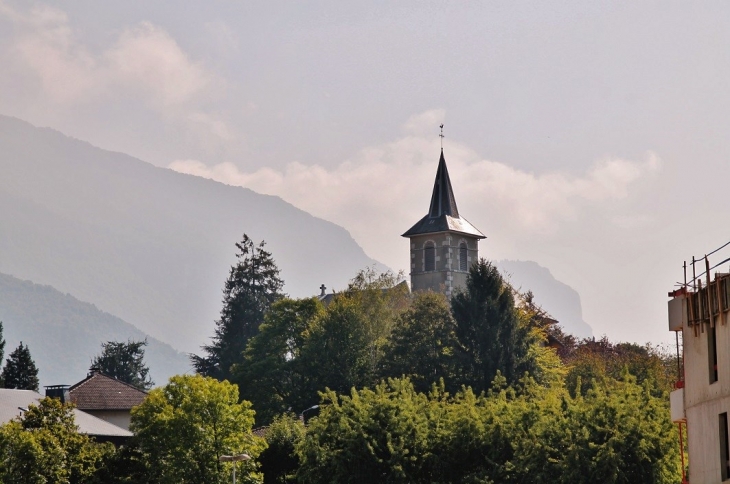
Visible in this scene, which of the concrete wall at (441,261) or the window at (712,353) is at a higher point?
the concrete wall at (441,261)

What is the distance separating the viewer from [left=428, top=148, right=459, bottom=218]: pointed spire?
118 metres

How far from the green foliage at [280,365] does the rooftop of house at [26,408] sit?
1044 cm

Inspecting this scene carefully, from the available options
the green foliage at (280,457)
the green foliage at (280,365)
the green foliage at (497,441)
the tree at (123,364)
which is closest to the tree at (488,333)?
the green foliage at (280,365)

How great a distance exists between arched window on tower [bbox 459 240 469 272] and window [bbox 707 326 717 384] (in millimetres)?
85455

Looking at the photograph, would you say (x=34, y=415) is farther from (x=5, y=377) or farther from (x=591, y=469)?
(x=5, y=377)

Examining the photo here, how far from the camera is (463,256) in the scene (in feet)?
382

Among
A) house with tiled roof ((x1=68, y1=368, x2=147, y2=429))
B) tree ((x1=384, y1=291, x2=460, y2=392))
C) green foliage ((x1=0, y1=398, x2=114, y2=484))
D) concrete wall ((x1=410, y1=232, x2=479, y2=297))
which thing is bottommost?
green foliage ((x1=0, y1=398, x2=114, y2=484))

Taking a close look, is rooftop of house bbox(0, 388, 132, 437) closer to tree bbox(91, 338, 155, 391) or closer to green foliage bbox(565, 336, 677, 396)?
green foliage bbox(565, 336, 677, 396)

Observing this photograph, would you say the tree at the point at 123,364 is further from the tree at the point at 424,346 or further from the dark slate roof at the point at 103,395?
the tree at the point at 424,346

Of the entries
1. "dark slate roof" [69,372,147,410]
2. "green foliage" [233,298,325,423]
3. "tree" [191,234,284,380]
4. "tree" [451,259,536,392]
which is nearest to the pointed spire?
"tree" [191,234,284,380]

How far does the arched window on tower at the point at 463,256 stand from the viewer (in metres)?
116

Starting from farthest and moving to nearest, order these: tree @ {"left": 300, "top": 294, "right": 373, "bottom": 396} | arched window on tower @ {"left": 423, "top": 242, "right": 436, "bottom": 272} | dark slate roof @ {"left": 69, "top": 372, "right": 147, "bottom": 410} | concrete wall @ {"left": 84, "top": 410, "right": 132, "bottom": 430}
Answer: arched window on tower @ {"left": 423, "top": 242, "right": 436, "bottom": 272}, dark slate roof @ {"left": 69, "top": 372, "right": 147, "bottom": 410}, concrete wall @ {"left": 84, "top": 410, "right": 132, "bottom": 430}, tree @ {"left": 300, "top": 294, "right": 373, "bottom": 396}

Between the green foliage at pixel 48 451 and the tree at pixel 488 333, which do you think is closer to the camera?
the green foliage at pixel 48 451

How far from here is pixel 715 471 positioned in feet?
97.6
